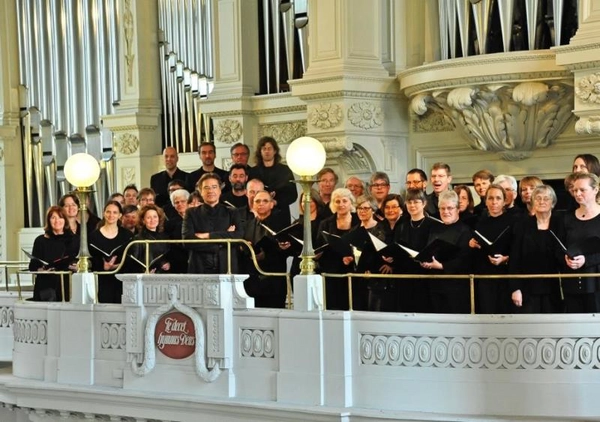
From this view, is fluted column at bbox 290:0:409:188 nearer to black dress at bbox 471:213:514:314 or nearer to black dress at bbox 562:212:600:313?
black dress at bbox 471:213:514:314

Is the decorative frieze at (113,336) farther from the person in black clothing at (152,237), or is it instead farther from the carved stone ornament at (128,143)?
the carved stone ornament at (128,143)

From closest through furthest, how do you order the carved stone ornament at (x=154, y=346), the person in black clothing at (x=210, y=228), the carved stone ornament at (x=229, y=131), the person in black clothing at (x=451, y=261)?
1. the person in black clothing at (x=451, y=261)
2. the carved stone ornament at (x=154, y=346)
3. the person in black clothing at (x=210, y=228)
4. the carved stone ornament at (x=229, y=131)

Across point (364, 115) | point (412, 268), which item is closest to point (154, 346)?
point (412, 268)

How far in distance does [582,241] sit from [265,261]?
125 inches

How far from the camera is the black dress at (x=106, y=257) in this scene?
1406cm

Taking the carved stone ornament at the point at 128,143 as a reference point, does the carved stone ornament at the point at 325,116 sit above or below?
above

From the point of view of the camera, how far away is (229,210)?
1325cm

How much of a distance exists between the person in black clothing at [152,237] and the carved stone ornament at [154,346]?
71 centimetres

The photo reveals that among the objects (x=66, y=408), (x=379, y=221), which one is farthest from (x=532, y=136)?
(x=66, y=408)

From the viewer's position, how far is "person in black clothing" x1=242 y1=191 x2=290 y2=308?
13.1 m

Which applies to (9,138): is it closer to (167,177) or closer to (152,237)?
(167,177)

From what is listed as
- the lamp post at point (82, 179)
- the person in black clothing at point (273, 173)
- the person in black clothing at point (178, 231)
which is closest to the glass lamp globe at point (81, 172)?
the lamp post at point (82, 179)

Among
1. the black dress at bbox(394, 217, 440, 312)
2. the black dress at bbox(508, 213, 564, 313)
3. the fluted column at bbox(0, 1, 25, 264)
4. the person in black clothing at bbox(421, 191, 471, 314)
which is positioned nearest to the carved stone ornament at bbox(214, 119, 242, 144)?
the fluted column at bbox(0, 1, 25, 264)

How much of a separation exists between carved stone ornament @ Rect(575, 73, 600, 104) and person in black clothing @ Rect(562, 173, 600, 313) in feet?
8.47
